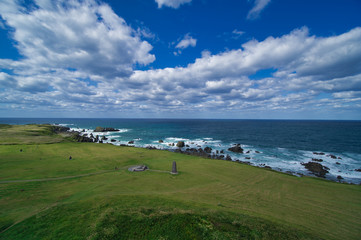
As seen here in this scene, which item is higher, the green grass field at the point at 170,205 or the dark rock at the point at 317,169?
the green grass field at the point at 170,205

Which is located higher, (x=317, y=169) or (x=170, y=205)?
(x=170, y=205)

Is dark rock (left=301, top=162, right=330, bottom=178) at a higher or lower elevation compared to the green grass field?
lower

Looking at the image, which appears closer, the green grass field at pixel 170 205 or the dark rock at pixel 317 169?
the green grass field at pixel 170 205

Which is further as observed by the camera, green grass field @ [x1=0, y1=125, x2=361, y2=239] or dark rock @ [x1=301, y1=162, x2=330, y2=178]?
dark rock @ [x1=301, y1=162, x2=330, y2=178]

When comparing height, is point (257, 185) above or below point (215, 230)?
below

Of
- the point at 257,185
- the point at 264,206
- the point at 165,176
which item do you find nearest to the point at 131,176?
the point at 165,176

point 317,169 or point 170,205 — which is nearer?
point 170,205

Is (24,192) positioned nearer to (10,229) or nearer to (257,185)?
(10,229)

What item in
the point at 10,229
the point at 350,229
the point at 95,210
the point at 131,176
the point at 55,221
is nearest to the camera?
the point at 10,229
